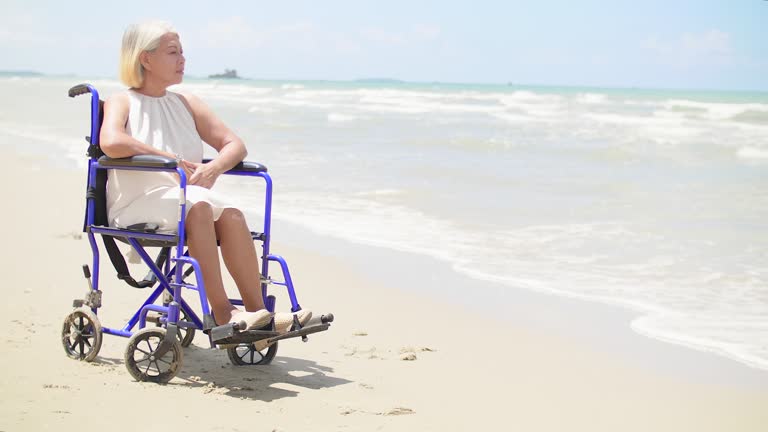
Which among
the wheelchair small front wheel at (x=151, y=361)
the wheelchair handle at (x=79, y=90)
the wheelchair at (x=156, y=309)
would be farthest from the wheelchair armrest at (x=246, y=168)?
the wheelchair small front wheel at (x=151, y=361)

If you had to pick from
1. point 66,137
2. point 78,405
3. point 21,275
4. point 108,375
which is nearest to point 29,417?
point 78,405

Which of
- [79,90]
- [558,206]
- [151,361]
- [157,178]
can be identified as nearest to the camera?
[151,361]

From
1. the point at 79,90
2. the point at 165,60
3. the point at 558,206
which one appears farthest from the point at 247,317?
the point at 558,206

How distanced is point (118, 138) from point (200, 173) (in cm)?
35

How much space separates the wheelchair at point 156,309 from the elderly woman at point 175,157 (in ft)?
0.16

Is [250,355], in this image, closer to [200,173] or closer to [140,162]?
[200,173]

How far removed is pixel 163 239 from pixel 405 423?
1.16 meters

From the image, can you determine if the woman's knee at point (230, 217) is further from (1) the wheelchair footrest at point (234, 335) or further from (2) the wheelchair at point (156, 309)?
(1) the wheelchair footrest at point (234, 335)

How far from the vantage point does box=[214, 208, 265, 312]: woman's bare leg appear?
359 centimetres

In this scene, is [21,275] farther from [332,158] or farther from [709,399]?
[332,158]

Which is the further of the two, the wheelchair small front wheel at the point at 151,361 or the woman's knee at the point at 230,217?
the woman's knee at the point at 230,217

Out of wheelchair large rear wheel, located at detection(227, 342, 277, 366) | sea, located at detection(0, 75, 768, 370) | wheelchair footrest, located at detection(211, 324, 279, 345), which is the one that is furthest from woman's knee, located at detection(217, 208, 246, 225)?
sea, located at detection(0, 75, 768, 370)

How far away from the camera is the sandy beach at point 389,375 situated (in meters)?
3.24

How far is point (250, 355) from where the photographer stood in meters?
3.94
